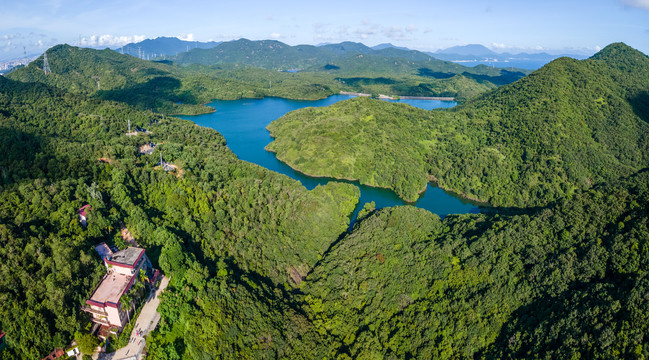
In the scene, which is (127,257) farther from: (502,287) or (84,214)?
(502,287)

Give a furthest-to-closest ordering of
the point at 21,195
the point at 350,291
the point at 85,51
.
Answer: the point at 85,51, the point at 350,291, the point at 21,195

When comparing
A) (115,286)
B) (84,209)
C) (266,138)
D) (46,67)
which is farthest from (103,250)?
(46,67)

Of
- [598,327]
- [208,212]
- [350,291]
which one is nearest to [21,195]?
[208,212]

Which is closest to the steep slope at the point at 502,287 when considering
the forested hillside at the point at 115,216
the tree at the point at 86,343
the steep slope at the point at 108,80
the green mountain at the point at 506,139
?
the forested hillside at the point at 115,216

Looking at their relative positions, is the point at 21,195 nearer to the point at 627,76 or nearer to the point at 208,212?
the point at 208,212

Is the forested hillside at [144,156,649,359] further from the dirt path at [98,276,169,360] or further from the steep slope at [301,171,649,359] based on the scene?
the dirt path at [98,276,169,360]
